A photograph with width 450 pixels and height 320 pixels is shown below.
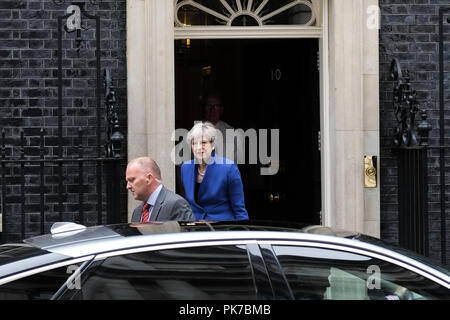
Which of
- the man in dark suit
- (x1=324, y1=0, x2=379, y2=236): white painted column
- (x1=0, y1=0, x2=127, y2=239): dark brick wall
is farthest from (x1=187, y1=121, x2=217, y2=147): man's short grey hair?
(x1=324, y1=0, x2=379, y2=236): white painted column

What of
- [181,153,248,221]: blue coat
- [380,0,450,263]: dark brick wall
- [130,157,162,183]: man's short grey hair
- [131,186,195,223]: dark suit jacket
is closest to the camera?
[131,186,195,223]: dark suit jacket

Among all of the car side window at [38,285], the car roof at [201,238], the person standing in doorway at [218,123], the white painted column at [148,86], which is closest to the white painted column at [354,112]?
the person standing in doorway at [218,123]

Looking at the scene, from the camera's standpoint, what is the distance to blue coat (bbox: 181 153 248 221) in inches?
297

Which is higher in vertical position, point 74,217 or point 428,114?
point 428,114

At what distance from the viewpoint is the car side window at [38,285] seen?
420 cm

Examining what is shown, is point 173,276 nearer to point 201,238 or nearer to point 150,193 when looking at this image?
point 201,238

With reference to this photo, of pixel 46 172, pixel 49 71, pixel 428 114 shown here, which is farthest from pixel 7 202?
pixel 428 114

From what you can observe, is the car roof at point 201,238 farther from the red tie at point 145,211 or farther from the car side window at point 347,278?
the red tie at point 145,211

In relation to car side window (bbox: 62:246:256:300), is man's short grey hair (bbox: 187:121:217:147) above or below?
above

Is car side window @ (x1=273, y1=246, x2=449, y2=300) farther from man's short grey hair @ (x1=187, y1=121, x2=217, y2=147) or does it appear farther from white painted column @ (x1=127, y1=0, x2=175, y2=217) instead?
white painted column @ (x1=127, y1=0, x2=175, y2=217)

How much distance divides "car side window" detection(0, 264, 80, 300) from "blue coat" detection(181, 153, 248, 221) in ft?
10.9

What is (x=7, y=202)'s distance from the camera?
369 inches

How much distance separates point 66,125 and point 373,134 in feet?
9.84
